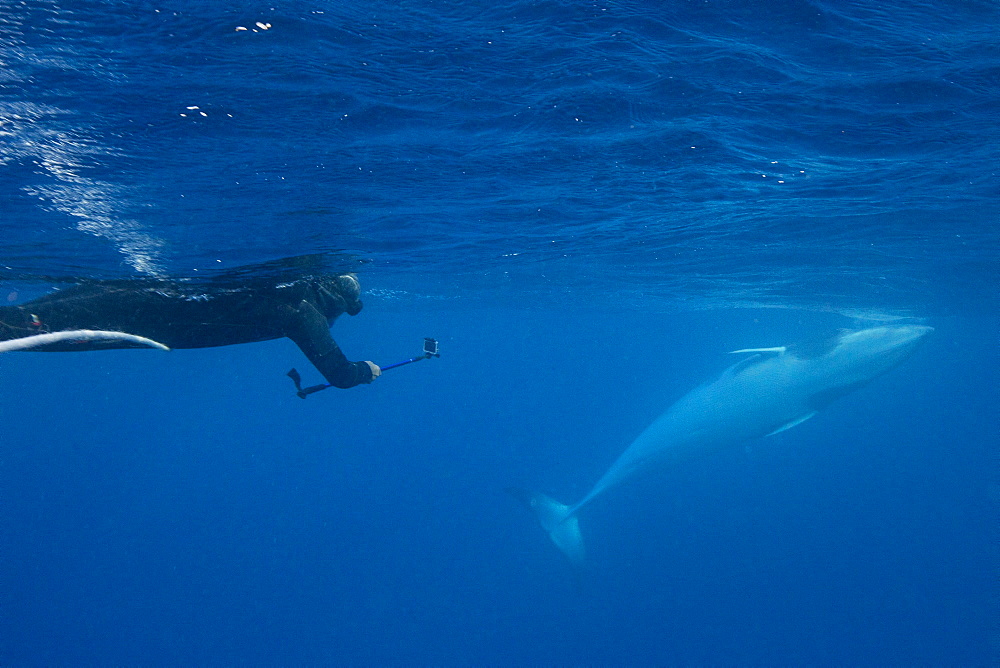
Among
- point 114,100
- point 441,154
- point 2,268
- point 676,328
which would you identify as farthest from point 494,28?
point 676,328

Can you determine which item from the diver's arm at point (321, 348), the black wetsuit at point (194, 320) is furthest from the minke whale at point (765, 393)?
the black wetsuit at point (194, 320)

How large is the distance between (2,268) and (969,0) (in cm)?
1848

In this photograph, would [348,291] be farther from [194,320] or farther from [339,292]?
[194,320]

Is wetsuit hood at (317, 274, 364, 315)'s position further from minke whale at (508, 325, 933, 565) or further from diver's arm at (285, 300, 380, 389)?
minke whale at (508, 325, 933, 565)

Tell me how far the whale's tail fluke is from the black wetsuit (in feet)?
39.6

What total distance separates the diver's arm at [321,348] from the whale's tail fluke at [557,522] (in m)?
12.0

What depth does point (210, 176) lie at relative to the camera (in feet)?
29.0

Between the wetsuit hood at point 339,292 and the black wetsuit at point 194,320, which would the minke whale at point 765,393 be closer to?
the wetsuit hood at point 339,292

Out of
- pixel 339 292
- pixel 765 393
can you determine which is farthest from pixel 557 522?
pixel 339 292

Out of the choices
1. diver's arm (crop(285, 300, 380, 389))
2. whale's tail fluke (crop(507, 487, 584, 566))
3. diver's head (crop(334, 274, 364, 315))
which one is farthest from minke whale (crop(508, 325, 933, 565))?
diver's arm (crop(285, 300, 380, 389))

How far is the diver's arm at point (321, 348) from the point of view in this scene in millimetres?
6762

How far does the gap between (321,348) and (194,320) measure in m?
1.66

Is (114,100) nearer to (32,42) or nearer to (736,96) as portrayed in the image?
(32,42)

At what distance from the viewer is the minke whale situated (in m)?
12.3
